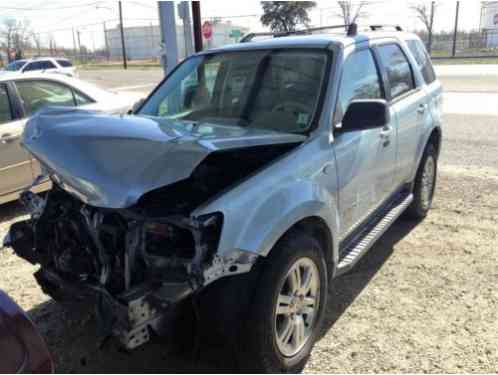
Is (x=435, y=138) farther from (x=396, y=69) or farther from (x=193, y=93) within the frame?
(x=193, y=93)

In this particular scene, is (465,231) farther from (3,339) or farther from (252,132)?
(3,339)

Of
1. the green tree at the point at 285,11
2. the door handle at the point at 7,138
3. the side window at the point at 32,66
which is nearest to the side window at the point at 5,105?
the door handle at the point at 7,138

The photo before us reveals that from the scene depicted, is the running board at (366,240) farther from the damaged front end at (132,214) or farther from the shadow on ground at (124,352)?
the damaged front end at (132,214)

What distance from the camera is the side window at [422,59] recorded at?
16.4 ft

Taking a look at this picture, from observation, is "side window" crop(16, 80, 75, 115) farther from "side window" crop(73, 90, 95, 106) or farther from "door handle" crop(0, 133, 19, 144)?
"door handle" crop(0, 133, 19, 144)

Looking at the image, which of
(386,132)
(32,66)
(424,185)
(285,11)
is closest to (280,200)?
(386,132)

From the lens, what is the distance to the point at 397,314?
3.46 metres

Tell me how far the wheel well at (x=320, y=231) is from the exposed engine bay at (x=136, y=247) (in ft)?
1.46

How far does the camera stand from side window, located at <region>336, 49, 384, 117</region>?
136 inches

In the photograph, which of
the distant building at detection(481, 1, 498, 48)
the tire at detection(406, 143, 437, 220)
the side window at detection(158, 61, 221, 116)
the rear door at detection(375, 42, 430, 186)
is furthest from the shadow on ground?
the distant building at detection(481, 1, 498, 48)

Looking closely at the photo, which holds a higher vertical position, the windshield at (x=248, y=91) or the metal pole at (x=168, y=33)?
the metal pole at (x=168, y=33)

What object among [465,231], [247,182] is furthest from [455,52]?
[247,182]

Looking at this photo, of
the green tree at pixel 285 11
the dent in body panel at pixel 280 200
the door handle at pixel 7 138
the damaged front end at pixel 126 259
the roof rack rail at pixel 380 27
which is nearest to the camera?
the damaged front end at pixel 126 259

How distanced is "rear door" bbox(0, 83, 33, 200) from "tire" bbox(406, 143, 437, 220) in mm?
4572
